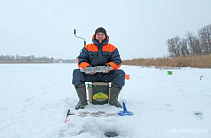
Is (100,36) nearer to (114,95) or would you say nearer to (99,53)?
(99,53)

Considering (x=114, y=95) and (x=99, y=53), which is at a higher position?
(x=99, y=53)

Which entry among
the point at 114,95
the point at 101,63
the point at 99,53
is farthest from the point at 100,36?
the point at 114,95

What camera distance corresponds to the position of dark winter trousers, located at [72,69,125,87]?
2.14 metres

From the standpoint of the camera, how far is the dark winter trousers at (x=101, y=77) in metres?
2.14

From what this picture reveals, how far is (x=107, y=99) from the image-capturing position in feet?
7.54

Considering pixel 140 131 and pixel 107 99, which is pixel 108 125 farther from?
pixel 107 99

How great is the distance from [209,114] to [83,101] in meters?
2.00

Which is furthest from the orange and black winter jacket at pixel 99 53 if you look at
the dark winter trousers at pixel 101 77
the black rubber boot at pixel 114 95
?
the black rubber boot at pixel 114 95

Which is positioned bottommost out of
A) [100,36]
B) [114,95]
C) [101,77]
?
[114,95]

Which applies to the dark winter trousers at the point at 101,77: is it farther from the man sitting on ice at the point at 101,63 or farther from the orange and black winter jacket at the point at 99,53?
the orange and black winter jacket at the point at 99,53

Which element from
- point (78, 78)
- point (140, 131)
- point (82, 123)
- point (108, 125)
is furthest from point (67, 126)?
point (140, 131)

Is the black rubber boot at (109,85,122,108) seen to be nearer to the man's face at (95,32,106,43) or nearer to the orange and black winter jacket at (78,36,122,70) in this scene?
the orange and black winter jacket at (78,36,122,70)

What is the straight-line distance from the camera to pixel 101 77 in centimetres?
231

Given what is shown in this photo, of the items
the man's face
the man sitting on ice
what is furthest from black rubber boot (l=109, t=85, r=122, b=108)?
the man's face
